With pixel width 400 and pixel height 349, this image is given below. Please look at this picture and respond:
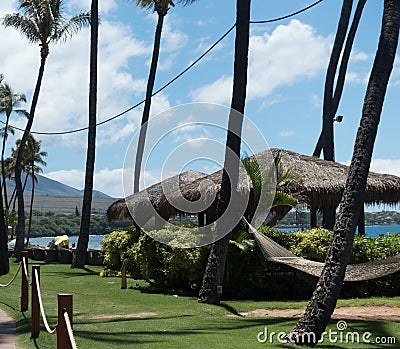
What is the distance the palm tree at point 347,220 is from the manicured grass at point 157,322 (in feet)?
1.02

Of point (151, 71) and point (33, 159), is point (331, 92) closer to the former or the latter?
point (151, 71)

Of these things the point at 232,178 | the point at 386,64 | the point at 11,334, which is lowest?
the point at 11,334

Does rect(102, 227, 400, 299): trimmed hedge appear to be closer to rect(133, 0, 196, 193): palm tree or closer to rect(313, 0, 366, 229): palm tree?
rect(313, 0, 366, 229): palm tree

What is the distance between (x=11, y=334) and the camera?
26.9 feet

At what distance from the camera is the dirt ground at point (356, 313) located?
10.2 m

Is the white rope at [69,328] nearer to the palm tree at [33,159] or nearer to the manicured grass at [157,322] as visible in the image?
the manicured grass at [157,322]

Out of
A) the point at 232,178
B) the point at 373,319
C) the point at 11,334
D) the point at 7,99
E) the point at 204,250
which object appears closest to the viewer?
the point at 11,334

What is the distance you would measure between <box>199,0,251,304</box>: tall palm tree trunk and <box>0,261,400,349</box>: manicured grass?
44cm

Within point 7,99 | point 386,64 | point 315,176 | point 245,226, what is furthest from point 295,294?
point 7,99

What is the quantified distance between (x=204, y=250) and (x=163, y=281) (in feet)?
5.22

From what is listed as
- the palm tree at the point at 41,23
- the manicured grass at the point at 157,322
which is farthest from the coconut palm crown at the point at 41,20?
the manicured grass at the point at 157,322

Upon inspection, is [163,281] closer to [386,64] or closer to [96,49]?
[386,64]

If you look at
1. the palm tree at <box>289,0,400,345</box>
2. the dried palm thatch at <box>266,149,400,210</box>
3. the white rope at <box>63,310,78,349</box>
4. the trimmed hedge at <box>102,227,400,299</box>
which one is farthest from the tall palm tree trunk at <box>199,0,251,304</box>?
the white rope at <box>63,310,78,349</box>

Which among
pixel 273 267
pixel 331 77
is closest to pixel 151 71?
pixel 331 77
